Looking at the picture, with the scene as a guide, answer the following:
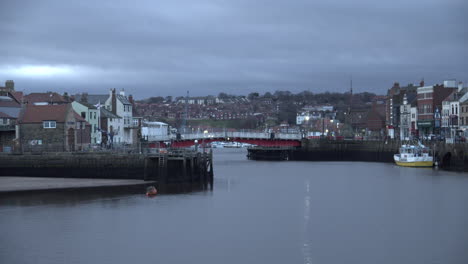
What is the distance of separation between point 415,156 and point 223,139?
26982 mm

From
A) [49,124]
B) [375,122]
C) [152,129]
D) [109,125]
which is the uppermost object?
[375,122]

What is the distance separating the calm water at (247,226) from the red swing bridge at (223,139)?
36.7 m

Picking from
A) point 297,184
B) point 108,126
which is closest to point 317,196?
point 297,184

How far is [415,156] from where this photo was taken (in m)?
82.7

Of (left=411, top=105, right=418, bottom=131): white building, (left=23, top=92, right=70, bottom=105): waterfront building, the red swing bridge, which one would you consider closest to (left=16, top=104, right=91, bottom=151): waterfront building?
(left=23, top=92, right=70, bottom=105): waterfront building

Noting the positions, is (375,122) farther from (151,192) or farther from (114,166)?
(151,192)

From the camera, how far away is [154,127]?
443 ft

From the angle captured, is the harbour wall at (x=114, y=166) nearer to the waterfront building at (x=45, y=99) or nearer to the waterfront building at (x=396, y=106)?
the waterfront building at (x=45, y=99)

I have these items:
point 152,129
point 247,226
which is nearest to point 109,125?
point 152,129

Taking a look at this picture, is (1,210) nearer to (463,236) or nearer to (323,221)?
(323,221)

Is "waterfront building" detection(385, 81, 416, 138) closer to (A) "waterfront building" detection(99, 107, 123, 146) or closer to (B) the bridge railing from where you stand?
(B) the bridge railing

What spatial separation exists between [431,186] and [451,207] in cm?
1275

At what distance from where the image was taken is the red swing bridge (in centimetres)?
9456

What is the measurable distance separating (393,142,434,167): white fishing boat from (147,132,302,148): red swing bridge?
2263 cm
